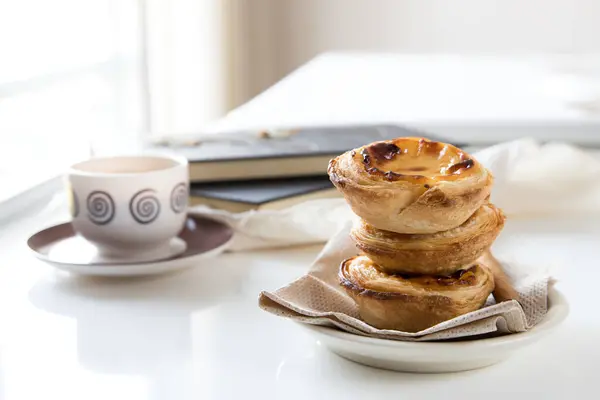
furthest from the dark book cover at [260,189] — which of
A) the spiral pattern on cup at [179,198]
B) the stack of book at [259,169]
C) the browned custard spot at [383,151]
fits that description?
the browned custard spot at [383,151]

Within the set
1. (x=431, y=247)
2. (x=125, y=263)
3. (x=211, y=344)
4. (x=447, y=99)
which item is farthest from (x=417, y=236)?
(x=447, y=99)

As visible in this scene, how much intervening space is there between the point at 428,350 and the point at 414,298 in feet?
0.12

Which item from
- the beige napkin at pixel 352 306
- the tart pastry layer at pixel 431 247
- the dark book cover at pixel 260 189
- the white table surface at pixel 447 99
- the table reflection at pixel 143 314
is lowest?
the white table surface at pixel 447 99

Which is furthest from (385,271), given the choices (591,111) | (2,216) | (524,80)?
(524,80)

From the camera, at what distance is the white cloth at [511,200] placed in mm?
868

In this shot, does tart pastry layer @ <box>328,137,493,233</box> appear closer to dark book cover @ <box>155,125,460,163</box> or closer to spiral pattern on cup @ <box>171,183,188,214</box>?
spiral pattern on cup @ <box>171,183,188,214</box>

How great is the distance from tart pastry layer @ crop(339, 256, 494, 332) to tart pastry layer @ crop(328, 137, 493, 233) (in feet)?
0.11

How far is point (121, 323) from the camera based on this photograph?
2.20 feet

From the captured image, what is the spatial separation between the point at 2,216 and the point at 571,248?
0.60 meters

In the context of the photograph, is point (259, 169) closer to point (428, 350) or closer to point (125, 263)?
point (125, 263)

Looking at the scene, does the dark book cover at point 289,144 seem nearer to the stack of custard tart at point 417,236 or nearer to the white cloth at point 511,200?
the white cloth at point 511,200

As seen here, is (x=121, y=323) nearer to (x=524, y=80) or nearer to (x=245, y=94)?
(x=524, y=80)

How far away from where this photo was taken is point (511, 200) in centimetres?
98

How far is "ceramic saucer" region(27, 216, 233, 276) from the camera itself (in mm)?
750
